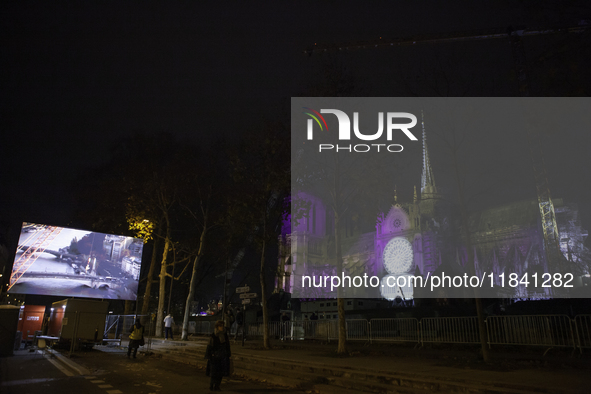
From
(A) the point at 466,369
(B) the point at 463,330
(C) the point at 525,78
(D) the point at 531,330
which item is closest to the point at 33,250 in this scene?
(B) the point at 463,330

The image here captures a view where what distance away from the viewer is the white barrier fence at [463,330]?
11.9 m

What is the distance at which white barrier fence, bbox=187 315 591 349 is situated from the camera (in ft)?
39.1

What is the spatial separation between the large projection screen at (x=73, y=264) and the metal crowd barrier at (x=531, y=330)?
2310 cm

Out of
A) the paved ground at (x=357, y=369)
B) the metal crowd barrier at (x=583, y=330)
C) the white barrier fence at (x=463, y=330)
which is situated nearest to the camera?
the paved ground at (x=357, y=369)

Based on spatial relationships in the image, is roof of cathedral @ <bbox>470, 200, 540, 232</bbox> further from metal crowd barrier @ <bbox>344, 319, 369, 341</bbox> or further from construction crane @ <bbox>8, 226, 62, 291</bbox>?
construction crane @ <bbox>8, 226, 62, 291</bbox>

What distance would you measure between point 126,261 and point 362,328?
17.9 meters

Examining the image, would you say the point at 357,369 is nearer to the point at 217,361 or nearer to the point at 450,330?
the point at 217,361

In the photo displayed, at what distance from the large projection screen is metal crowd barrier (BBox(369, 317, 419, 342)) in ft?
59.5

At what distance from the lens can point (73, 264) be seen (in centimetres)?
2627

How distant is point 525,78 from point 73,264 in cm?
3790

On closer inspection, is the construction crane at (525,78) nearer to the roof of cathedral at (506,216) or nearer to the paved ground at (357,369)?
the paved ground at (357,369)

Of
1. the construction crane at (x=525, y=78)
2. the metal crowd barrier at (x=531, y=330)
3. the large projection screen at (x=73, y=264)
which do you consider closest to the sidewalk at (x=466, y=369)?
the metal crowd barrier at (x=531, y=330)

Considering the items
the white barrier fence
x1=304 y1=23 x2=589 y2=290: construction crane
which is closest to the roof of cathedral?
x1=304 y1=23 x2=589 y2=290: construction crane

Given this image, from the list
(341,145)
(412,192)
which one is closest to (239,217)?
(341,145)
